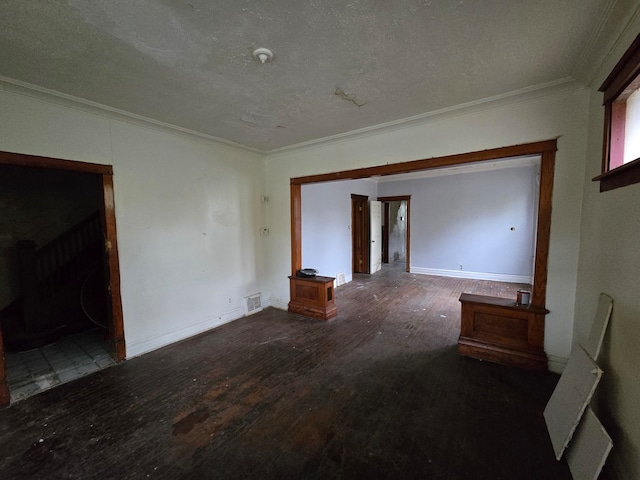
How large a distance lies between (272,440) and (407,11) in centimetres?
270

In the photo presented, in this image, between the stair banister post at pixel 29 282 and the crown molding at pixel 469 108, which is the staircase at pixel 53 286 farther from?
the crown molding at pixel 469 108

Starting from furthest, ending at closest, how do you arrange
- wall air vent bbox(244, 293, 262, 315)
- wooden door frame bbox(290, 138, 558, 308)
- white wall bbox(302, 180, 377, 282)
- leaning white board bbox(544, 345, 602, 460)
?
white wall bbox(302, 180, 377, 282), wall air vent bbox(244, 293, 262, 315), wooden door frame bbox(290, 138, 558, 308), leaning white board bbox(544, 345, 602, 460)

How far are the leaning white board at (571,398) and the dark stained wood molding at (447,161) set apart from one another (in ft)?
5.55

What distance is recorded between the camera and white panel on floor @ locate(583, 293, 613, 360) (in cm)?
151

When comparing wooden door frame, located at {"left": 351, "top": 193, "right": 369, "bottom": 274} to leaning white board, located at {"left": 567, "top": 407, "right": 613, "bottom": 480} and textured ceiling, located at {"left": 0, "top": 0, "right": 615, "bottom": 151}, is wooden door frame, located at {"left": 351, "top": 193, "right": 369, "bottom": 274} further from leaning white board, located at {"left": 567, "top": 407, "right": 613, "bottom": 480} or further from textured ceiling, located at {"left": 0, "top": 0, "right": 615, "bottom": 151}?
leaning white board, located at {"left": 567, "top": 407, "right": 613, "bottom": 480}

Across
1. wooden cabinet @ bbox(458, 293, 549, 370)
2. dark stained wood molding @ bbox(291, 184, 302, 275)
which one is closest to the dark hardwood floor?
wooden cabinet @ bbox(458, 293, 549, 370)

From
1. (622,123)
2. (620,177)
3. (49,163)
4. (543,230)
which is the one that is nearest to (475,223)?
Result: (543,230)

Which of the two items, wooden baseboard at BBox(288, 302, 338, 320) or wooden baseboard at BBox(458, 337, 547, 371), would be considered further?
wooden baseboard at BBox(288, 302, 338, 320)

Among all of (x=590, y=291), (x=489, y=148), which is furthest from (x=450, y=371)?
(x=489, y=148)

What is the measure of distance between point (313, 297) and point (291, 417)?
2079 mm

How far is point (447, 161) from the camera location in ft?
8.95

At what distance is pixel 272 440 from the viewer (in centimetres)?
171

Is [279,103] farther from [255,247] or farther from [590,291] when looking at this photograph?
[590,291]

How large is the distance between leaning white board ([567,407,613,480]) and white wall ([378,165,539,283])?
5.22 m
